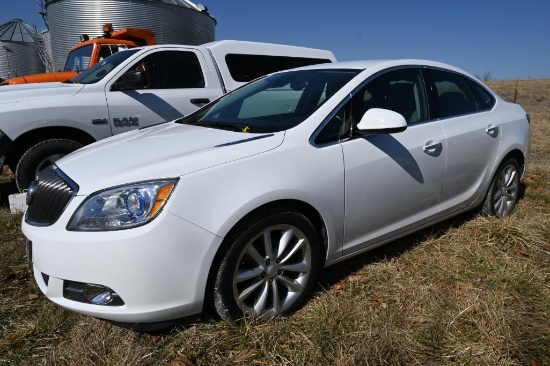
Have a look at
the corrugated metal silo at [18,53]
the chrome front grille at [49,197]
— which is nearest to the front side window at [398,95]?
the chrome front grille at [49,197]

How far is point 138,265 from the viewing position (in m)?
1.95

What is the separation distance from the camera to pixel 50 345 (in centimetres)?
228

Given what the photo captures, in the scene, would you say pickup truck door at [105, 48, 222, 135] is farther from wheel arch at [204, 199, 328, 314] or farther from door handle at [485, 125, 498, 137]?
door handle at [485, 125, 498, 137]

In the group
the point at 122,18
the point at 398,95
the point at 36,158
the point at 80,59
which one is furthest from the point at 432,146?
the point at 122,18

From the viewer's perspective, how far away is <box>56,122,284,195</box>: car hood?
209 centimetres

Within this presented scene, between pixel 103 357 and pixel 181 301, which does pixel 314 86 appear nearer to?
pixel 181 301

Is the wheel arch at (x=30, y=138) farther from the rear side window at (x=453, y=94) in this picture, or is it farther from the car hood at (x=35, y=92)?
the rear side window at (x=453, y=94)

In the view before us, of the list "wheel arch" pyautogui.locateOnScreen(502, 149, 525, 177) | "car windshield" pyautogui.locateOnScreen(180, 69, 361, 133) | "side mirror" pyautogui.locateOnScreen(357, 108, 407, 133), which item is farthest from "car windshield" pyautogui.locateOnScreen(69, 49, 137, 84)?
"wheel arch" pyautogui.locateOnScreen(502, 149, 525, 177)

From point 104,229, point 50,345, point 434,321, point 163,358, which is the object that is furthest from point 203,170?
point 434,321

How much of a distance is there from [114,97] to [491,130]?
3.83m

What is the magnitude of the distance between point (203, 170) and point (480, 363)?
1612mm

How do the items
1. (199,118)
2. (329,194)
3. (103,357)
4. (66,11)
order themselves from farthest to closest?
(66,11) < (199,118) < (329,194) < (103,357)

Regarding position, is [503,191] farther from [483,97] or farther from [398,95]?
[398,95]

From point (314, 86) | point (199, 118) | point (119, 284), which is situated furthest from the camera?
point (199, 118)
